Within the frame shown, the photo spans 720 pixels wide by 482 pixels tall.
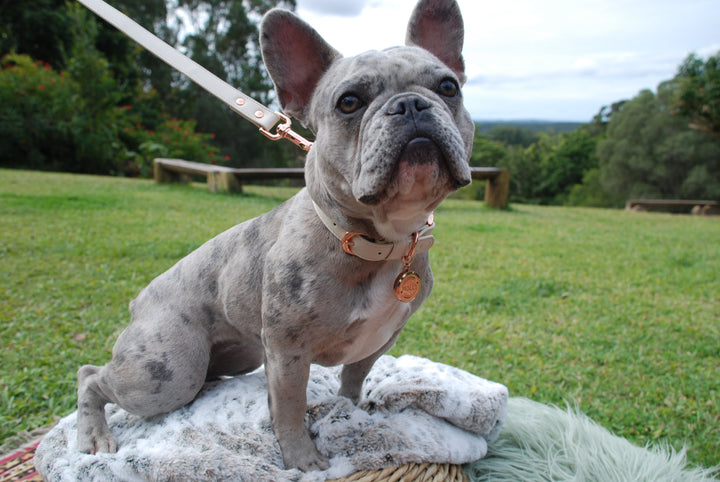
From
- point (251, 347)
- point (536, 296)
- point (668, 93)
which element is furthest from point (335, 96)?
point (668, 93)

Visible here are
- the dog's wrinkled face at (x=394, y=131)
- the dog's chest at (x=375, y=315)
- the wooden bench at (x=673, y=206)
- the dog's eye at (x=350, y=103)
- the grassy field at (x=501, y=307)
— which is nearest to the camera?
the dog's wrinkled face at (x=394, y=131)

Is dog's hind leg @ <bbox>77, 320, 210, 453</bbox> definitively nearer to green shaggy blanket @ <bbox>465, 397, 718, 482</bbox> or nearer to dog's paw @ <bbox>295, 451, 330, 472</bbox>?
dog's paw @ <bbox>295, 451, 330, 472</bbox>

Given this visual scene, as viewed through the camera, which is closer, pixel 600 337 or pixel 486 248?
pixel 600 337

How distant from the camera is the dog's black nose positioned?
1494 mm

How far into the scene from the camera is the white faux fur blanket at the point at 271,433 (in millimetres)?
2072

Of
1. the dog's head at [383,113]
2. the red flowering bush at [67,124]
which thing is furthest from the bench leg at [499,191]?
the dog's head at [383,113]

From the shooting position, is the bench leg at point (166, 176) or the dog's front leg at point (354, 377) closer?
the dog's front leg at point (354, 377)

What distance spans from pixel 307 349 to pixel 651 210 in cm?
1460

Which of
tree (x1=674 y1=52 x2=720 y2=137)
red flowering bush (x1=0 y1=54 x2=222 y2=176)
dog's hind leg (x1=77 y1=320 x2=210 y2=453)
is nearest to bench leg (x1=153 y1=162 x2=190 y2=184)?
red flowering bush (x1=0 y1=54 x2=222 y2=176)

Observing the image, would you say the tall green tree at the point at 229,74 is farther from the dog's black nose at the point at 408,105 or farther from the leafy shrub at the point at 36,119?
the dog's black nose at the point at 408,105

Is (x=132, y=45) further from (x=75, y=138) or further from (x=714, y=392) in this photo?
(x=714, y=392)

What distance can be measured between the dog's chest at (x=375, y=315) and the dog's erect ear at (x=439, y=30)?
834mm

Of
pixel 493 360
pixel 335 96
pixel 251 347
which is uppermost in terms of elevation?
pixel 335 96

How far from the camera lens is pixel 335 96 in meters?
1.63
